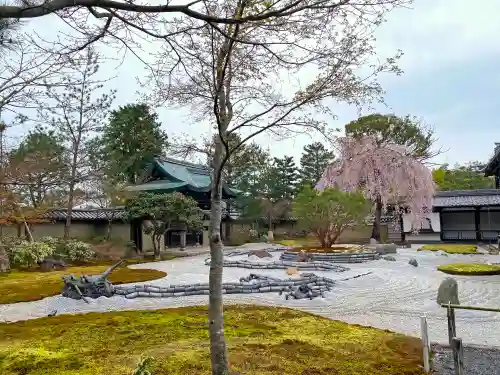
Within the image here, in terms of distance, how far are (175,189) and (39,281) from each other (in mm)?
12054

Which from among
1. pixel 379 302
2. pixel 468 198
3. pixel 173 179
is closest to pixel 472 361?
pixel 379 302

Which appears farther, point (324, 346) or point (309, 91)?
point (324, 346)

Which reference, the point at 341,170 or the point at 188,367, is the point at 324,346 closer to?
the point at 188,367

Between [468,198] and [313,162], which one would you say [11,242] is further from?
[313,162]

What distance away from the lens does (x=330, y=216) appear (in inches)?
750

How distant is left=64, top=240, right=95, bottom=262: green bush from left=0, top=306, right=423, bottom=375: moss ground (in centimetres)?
1103

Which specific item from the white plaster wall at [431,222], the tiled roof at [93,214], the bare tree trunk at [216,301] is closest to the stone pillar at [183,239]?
the tiled roof at [93,214]

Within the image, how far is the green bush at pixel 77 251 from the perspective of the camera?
720 inches

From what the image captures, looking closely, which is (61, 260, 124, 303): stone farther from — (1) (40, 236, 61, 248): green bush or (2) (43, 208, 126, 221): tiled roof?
(2) (43, 208, 126, 221): tiled roof

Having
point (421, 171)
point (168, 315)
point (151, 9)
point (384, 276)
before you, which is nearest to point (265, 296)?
point (168, 315)

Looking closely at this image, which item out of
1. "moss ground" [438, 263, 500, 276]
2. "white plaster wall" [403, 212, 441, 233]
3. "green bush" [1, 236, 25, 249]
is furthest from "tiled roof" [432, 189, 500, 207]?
"green bush" [1, 236, 25, 249]

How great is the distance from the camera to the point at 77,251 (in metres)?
18.5

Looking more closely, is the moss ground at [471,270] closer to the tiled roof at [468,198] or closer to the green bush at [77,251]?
the tiled roof at [468,198]

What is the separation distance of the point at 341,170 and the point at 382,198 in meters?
2.51
